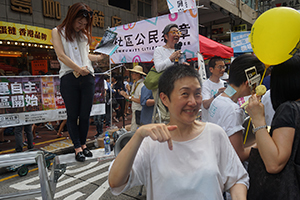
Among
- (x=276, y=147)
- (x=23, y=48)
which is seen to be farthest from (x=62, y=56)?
(x=23, y=48)

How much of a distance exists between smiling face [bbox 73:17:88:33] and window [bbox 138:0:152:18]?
12.3 meters

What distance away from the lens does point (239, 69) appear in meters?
1.87

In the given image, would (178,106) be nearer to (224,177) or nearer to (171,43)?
(224,177)

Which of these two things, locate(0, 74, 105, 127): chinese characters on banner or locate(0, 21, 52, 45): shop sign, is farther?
locate(0, 21, 52, 45): shop sign

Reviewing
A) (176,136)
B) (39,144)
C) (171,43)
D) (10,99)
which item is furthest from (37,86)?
(176,136)

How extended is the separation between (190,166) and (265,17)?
1378 millimetres

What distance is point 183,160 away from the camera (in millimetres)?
1186

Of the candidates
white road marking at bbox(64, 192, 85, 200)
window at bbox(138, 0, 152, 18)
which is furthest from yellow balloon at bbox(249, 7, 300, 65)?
window at bbox(138, 0, 152, 18)

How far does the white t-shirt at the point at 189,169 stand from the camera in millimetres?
1146

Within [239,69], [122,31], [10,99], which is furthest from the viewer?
[122,31]

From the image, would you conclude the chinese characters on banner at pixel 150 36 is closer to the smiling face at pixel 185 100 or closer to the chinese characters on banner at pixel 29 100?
the chinese characters on banner at pixel 29 100

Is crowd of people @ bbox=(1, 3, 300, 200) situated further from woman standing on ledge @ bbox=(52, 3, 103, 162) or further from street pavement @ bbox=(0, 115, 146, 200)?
street pavement @ bbox=(0, 115, 146, 200)

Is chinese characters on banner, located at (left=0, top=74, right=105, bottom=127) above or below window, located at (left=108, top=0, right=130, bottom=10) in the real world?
→ below

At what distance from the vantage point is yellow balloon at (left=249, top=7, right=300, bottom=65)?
1561 millimetres
